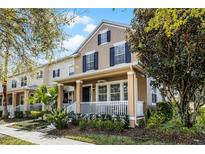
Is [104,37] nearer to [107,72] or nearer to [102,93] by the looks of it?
[102,93]

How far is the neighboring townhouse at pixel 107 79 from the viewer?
12344mm

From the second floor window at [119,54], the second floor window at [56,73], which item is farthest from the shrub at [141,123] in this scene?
the second floor window at [56,73]

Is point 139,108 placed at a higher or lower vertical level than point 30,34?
lower

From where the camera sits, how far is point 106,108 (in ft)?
43.7

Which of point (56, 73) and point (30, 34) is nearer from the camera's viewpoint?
point (30, 34)

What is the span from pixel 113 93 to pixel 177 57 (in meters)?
6.42

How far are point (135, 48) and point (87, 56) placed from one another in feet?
22.8

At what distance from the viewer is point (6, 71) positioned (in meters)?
9.96

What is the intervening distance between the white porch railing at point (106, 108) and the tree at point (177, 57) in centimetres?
249

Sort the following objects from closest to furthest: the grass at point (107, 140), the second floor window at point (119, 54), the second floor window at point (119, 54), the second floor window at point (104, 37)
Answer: the grass at point (107, 140), the second floor window at point (119, 54), the second floor window at point (119, 54), the second floor window at point (104, 37)

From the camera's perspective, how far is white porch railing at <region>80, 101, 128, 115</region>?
1245cm

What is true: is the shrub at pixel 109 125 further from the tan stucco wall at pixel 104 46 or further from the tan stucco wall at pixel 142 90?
the tan stucco wall at pixel 104 46

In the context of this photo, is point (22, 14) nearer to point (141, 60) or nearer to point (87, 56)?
point (141, 60)

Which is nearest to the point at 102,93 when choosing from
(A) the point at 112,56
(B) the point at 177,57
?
(A) the point at 112,56
